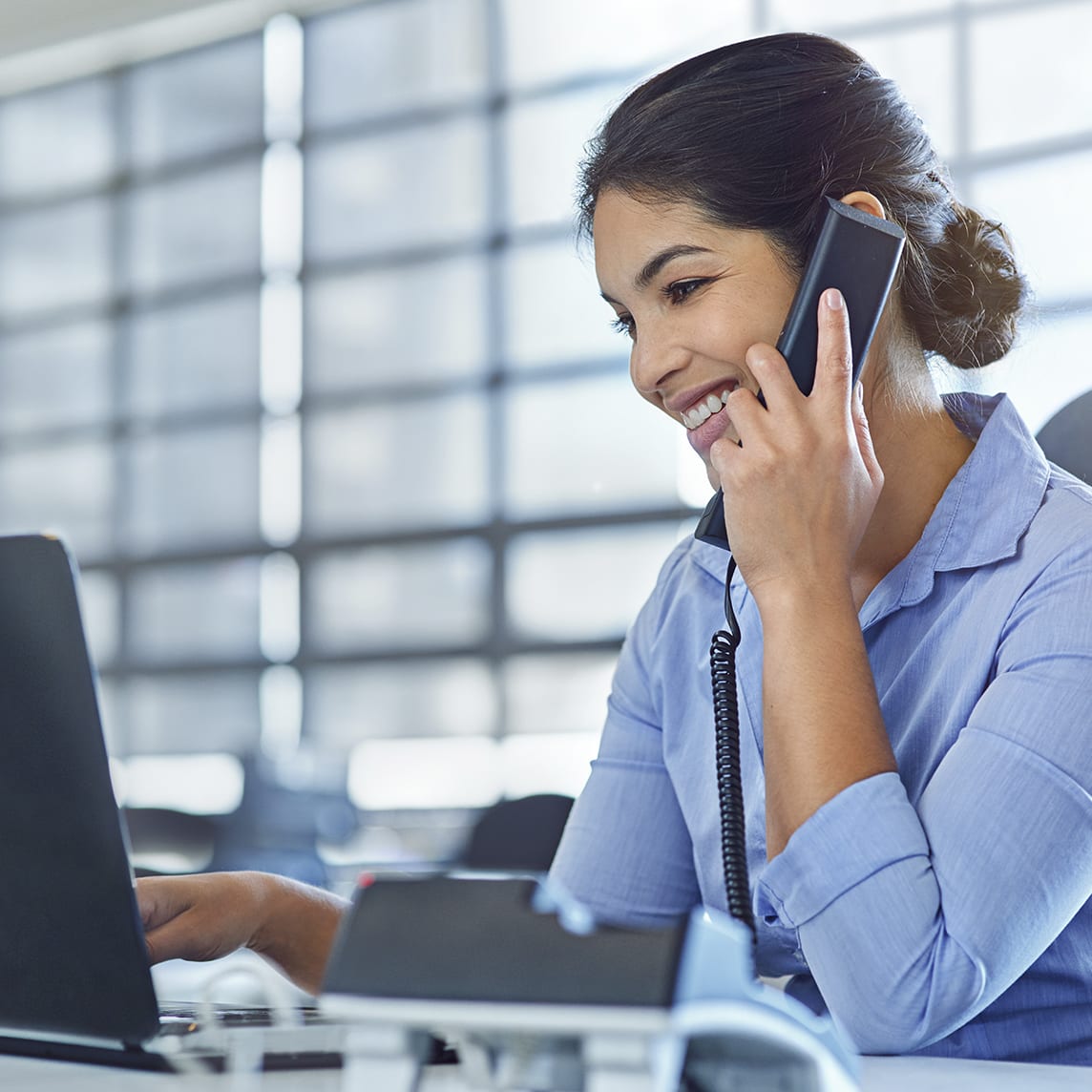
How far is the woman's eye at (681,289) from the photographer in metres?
1.18

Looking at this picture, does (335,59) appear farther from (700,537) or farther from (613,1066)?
(613,1066)

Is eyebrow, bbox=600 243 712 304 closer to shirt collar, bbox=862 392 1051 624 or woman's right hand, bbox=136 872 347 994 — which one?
shirt collar, bbox=862 392 1051 624

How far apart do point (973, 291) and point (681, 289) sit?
0.29 metres

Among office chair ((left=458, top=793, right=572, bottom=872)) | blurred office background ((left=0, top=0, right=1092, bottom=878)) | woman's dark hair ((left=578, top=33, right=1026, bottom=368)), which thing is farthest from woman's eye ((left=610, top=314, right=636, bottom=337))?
blurred office background ((left=0, top=0, right=1092, bottom=878))

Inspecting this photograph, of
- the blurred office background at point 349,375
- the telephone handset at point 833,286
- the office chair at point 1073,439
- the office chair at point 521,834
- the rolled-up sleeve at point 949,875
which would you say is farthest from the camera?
the blurred office background at point 349,375

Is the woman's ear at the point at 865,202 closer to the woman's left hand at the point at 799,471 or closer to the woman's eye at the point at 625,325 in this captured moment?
the woman's left hand at the point at 799,471

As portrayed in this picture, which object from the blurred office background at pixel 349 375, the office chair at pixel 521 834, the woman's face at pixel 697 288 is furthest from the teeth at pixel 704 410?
the blurred office background at pixel 349 375

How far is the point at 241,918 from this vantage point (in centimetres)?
98

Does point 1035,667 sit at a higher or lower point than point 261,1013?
higher

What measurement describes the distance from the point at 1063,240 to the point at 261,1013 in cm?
392

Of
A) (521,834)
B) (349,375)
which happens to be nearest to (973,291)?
(521,834)

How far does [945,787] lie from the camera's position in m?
0.91

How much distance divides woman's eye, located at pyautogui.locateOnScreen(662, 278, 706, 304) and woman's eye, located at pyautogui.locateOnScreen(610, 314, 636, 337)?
8 cm

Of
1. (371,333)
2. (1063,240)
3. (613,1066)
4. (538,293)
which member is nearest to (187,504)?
(371,333)
